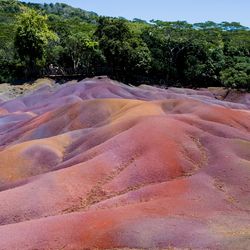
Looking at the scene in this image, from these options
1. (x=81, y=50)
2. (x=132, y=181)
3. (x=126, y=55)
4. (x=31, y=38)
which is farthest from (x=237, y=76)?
(x=132, y=181)

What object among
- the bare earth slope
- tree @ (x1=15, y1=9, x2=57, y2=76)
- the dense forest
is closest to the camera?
the bare earth slope

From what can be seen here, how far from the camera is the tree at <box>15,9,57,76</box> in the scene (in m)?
88.2

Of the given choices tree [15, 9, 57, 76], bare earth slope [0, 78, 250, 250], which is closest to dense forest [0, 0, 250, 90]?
tree [15, 9, 57, 76]

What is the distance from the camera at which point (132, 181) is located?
108ft

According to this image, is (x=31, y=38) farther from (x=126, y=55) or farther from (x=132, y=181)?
(x=132, y=181)

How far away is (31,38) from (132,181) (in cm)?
6084

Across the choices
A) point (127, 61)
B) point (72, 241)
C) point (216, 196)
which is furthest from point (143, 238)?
point (127, 61)

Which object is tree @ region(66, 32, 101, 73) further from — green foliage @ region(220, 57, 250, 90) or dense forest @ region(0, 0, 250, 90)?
green foliage @ region(220, 57, 250, 90)

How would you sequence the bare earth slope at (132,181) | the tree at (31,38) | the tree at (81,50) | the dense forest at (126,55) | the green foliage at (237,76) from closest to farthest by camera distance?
1. the bare earth slope at (132,181)
2. the green foliage at (237,76)
3. the dense forest at (126,55)
4. the tree at (31,38)
5. the tree at (81,50)

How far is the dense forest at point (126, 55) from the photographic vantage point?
87.2 metres

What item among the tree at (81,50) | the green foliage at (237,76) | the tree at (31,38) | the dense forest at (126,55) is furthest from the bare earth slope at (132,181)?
the tree at (81,50)

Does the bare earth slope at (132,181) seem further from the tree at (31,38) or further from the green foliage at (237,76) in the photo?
the tree at (31,38)

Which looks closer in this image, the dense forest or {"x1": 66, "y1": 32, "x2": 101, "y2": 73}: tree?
the dense forest

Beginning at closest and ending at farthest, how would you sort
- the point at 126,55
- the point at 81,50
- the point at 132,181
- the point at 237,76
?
1. the point at 132,181
2. the point at 237,76
3. the point at 126,55
4. the point at 81,50
